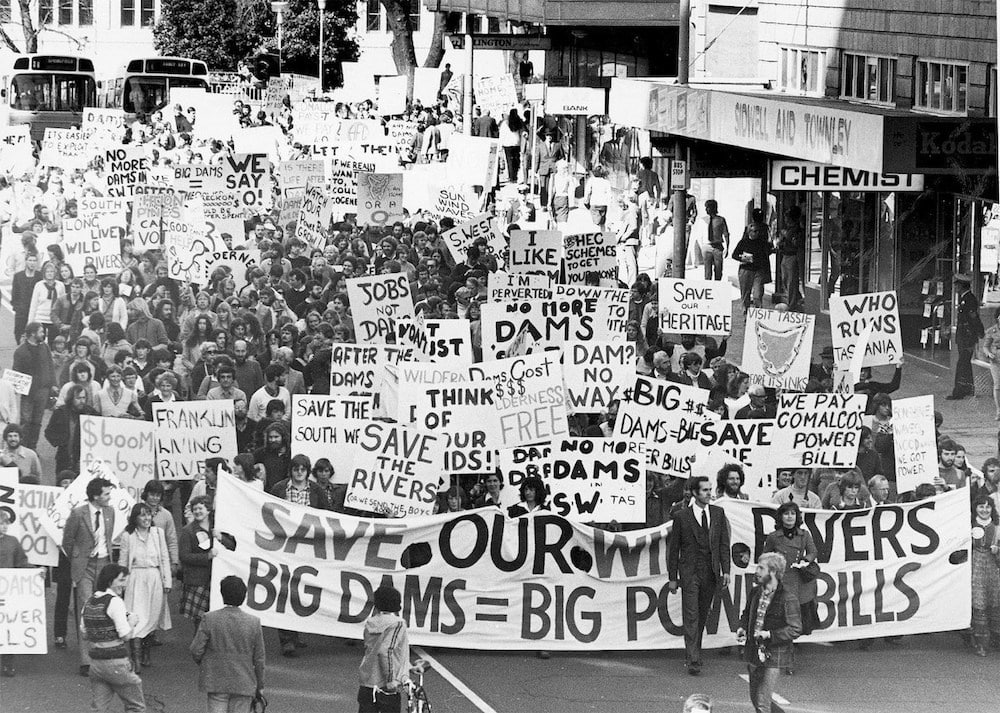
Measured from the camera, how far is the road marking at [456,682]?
35.6 ft

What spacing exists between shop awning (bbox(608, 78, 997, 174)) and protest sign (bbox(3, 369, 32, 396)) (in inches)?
359

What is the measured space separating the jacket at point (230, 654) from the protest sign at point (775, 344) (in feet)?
22.3

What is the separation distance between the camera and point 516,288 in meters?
18.6

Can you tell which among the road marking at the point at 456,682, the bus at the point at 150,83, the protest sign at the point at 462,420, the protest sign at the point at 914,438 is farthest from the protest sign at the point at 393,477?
the bus at the point at 150,83

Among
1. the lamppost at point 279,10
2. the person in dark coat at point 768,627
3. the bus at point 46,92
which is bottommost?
the person in dark coat at point 768,627

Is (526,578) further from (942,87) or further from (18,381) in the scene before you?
(942,87)

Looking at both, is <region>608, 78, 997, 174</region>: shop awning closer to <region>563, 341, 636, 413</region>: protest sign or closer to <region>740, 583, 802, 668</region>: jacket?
<region>563, 341, 636, 413</region>: protest sign

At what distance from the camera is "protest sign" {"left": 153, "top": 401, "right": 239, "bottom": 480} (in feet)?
42.4

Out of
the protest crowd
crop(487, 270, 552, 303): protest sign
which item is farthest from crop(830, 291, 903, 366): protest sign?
crop(487, 270, 552, 303): protest sign

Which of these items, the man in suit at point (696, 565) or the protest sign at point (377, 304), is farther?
the protest sign at point (377, 304)

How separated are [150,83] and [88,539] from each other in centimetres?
4840

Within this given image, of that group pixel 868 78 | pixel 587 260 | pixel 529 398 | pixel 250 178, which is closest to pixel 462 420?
pixel 529 398

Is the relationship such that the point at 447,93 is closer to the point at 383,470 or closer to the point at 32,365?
the point at 32,365

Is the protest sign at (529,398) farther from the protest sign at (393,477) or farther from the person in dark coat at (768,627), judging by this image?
the person in dark coat at (768,627)
